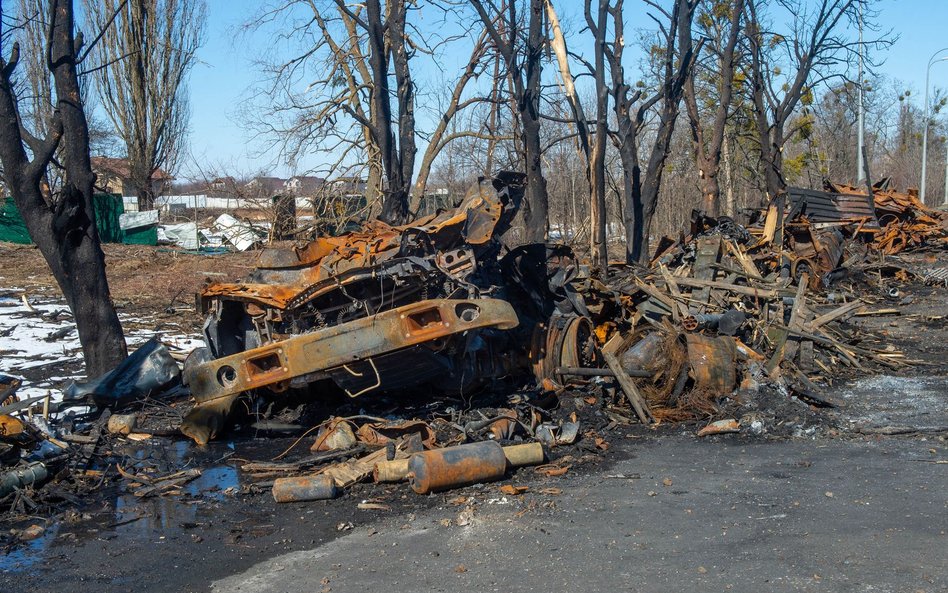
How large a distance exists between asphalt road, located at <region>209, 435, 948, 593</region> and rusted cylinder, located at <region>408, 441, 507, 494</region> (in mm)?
130

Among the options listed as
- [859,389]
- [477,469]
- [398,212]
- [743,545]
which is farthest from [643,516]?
[398,212]

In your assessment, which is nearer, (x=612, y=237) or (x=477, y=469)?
(x=477, y=469)

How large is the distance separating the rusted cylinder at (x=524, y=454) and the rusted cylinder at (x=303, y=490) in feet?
3.93

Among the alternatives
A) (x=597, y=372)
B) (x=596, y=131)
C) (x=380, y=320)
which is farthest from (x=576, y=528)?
(x=596, y=131)

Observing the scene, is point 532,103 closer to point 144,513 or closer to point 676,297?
point 676,297

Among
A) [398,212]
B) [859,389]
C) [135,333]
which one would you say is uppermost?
[398,212]

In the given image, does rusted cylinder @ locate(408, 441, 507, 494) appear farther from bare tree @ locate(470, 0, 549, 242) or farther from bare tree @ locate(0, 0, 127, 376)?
bare tree @ locate(470, 0, 549, 242)

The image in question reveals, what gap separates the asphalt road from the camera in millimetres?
3865

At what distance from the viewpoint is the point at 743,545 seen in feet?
13.9

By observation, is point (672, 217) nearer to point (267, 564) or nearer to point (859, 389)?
point (859, 389)

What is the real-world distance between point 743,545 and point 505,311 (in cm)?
264

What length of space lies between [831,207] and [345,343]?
17.5 meters

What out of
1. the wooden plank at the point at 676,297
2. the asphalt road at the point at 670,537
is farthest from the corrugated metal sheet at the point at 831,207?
the asphalt road at the point at 670,537

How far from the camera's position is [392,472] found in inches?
214
